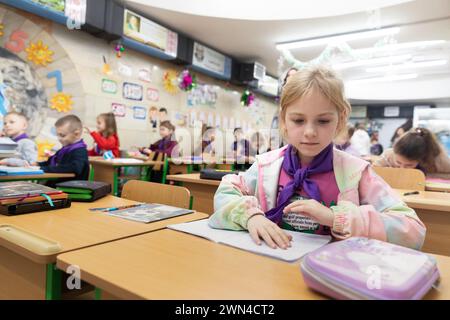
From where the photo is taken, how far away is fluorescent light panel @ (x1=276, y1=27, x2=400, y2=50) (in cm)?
493

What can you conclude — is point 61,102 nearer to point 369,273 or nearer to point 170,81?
point 170,81

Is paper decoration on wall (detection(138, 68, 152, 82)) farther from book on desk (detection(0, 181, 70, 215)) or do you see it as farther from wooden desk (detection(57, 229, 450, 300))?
wooden desk (detection(57, 229, 450, 300))

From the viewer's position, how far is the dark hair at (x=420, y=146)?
244cm

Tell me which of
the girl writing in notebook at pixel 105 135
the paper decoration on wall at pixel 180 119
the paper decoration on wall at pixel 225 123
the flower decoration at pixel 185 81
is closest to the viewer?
the girl writing in notebook at pixel 105 135

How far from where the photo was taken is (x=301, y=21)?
4797 mm

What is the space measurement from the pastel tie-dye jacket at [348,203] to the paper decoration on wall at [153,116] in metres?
4.70

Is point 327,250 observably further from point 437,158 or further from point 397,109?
point 397,109

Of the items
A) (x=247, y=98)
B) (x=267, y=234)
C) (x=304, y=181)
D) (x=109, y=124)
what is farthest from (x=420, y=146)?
(x=247, y=98)

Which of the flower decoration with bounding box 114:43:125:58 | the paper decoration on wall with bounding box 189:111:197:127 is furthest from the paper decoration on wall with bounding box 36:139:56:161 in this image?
the paper decoration on wall with bounding box 189:111:197:127

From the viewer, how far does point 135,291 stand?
512 millimetres

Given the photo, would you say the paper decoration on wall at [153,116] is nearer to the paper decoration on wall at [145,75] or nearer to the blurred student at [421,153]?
the paper decoration on wall at [145,75]

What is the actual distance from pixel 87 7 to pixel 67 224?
3954 millimetres

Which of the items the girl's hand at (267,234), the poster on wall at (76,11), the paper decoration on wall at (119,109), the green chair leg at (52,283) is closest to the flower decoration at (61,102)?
the paper decoration on wall at (119,109)

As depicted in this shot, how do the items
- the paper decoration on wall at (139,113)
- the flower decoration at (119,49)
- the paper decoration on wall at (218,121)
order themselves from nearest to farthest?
1. the flower decoration at (119,49)
2. the paper decoration on wall at (139,113)
3. the paper decoration on wall at (218,121)
